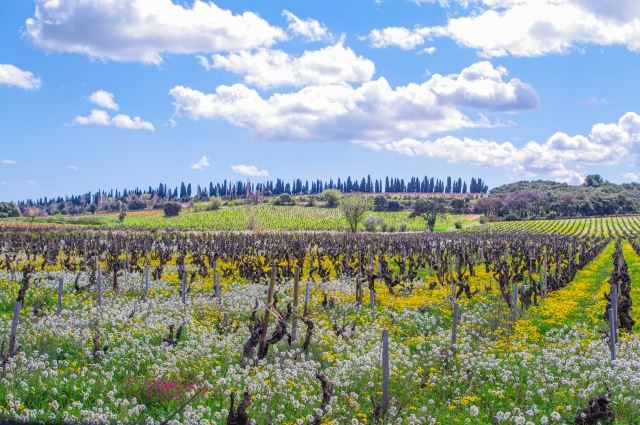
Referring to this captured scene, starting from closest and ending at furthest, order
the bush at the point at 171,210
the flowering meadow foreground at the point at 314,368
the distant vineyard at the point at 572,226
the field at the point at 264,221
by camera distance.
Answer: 1. the flowering meadow foreground at the point at 314,368
2. the distant vineyard at the point at 572,226
3. the field at the point at 264,221
4. the bush at the point at 171,210

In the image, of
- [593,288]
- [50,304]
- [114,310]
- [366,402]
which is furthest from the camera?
[593,288]

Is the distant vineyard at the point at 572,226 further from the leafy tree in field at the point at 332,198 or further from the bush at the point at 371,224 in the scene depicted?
the leafy tree in field at the point at 332,198

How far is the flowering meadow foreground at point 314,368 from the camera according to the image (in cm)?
1051

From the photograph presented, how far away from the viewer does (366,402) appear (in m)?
11.8

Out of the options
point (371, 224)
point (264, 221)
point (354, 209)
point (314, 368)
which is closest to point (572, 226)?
point (371, 224)

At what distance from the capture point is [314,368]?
1299cm

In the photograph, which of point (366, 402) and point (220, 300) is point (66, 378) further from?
point (220, 300)

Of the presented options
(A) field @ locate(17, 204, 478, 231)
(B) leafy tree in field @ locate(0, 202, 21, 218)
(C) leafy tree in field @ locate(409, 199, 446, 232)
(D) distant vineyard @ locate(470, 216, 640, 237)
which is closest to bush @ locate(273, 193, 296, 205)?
(A) field @ locate(17, 204, 478, 231)

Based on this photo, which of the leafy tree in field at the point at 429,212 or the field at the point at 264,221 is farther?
the leafy tree in field at the point at 429,212

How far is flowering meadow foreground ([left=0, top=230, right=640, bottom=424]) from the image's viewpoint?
10508mm

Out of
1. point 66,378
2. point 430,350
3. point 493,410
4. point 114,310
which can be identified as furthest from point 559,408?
point 114,310

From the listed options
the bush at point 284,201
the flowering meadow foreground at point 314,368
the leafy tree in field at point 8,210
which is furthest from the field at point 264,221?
the flowering meadow foreground at point 314,368

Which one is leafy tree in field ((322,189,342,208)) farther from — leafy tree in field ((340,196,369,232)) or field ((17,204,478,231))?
leafy tree in field ((340,196,369,232))

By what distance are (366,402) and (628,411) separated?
181 inches
